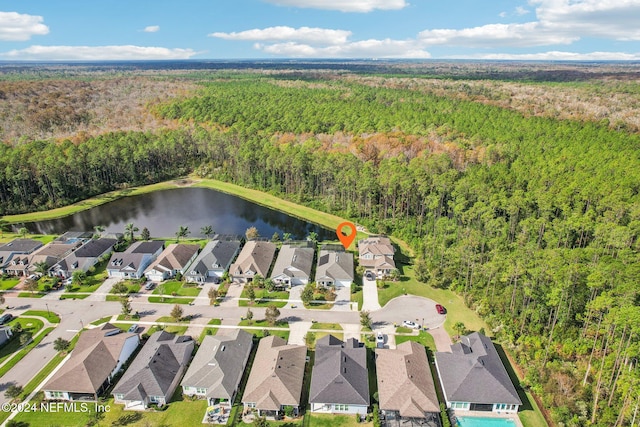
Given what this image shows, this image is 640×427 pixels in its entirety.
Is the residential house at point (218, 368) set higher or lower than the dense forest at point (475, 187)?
lower

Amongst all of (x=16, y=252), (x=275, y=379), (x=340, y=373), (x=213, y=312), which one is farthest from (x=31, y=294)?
(x=340, y=373)

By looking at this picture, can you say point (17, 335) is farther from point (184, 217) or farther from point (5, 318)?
point (184, 217)

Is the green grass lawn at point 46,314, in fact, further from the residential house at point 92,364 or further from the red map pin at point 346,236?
the red map pin at point 346,236

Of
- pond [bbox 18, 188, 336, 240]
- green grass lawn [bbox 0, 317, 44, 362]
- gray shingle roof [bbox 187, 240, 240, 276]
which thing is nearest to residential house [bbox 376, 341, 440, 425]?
gray shingle roof [bbox 187, 240, 240, 276]

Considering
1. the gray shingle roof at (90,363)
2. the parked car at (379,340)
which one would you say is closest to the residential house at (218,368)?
the gray shingle roof at (90,363)

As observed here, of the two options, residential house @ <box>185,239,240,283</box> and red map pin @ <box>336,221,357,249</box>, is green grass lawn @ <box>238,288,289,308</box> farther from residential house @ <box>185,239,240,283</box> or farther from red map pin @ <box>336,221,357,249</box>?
red map pin @ <box>336,221,357,249</box>
